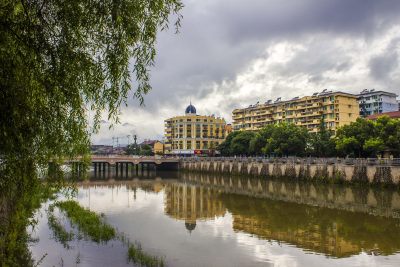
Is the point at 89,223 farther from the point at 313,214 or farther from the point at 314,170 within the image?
the point at 314,170

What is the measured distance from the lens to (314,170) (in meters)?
64.5

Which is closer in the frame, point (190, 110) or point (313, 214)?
point (313, 214)

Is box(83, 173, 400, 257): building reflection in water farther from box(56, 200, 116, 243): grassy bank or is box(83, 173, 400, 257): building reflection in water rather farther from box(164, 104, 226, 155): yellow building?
box(164, 104, 226, 155): yellow building

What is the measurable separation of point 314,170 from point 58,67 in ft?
197

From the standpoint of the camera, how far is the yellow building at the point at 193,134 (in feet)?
538

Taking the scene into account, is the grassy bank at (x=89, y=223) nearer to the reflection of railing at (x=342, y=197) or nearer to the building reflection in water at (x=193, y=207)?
the building reflection in water at (x=193, y=207)

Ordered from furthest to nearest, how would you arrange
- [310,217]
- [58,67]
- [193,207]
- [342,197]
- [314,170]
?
[314,170]
[342,197]
[193,207]
[310,217]
[58,67]

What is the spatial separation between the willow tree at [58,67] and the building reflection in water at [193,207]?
65.7 feet

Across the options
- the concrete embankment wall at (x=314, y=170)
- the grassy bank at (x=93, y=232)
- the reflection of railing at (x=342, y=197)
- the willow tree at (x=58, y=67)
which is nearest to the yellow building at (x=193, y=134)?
the concrete embankment wall at (x=314, y=170)

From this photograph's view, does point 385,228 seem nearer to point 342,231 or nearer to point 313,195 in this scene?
point 342,231

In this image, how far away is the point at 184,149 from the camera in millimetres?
163875

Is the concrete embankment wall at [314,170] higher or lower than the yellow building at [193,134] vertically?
lower

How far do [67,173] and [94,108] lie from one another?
2.54m

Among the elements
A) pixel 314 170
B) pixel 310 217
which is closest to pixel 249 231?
pixel 310 217
